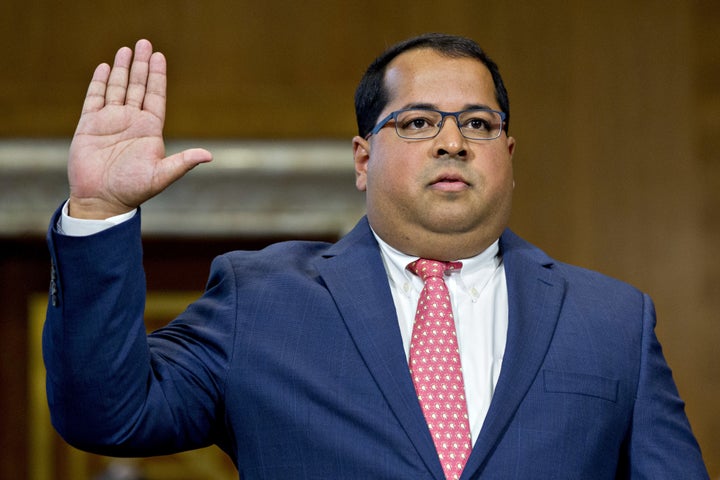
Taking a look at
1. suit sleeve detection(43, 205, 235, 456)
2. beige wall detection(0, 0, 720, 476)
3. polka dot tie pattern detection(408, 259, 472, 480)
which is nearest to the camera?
suit sleeve detection(43, 205, 235, 456)

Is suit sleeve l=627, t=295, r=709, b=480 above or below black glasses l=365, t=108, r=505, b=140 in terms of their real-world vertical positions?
below

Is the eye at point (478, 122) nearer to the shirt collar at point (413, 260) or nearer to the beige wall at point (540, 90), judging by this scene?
the shirt collar at point (413, 260)

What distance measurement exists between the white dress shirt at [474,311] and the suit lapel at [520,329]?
0.11 ft

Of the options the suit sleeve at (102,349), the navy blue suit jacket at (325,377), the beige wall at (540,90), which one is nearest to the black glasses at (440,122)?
the navy blue suit jacket at (325,377)

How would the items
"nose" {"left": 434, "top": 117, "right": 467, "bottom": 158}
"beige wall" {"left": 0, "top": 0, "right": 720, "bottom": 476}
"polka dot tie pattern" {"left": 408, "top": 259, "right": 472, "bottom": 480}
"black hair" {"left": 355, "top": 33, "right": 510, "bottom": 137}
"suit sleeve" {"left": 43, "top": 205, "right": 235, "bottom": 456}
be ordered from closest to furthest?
1. "suit sleeve" {"left": 43, "top": 205, "right": 235, "bottom": 456}
2. "polka dot tie pattern" {"left": 408, "top": 259, "right": 472, "bottom": 480}
3. "nose" {"left": 434, "top": 117, "right": 467, "bottom": 158}
4. "black hair" {"left": 355, "top": 33, "right": 510, "bottom": 137}
5. "beige wall" {"left": 0, "top": 0, "right": 720, "bottom": 476}

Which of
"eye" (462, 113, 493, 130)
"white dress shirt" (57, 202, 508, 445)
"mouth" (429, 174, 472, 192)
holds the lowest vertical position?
"white dress shirt" (57, 202, 508, 445)

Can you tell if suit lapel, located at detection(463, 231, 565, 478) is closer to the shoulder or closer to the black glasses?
the shoulder

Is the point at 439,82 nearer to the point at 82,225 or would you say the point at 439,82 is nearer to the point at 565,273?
the point at 565,273

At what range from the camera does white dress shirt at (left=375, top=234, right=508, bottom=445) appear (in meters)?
1.66

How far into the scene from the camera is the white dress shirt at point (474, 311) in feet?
Result: 5.45

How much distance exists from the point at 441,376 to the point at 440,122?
42 cm

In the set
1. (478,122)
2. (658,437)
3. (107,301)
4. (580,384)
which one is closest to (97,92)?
(107,301)

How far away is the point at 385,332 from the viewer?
1641mm

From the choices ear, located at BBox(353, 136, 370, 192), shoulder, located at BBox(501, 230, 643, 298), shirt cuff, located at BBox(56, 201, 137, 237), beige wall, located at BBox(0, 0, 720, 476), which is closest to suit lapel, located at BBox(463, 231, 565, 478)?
shoulder, located at BBox(501, 230, 643, 298)
